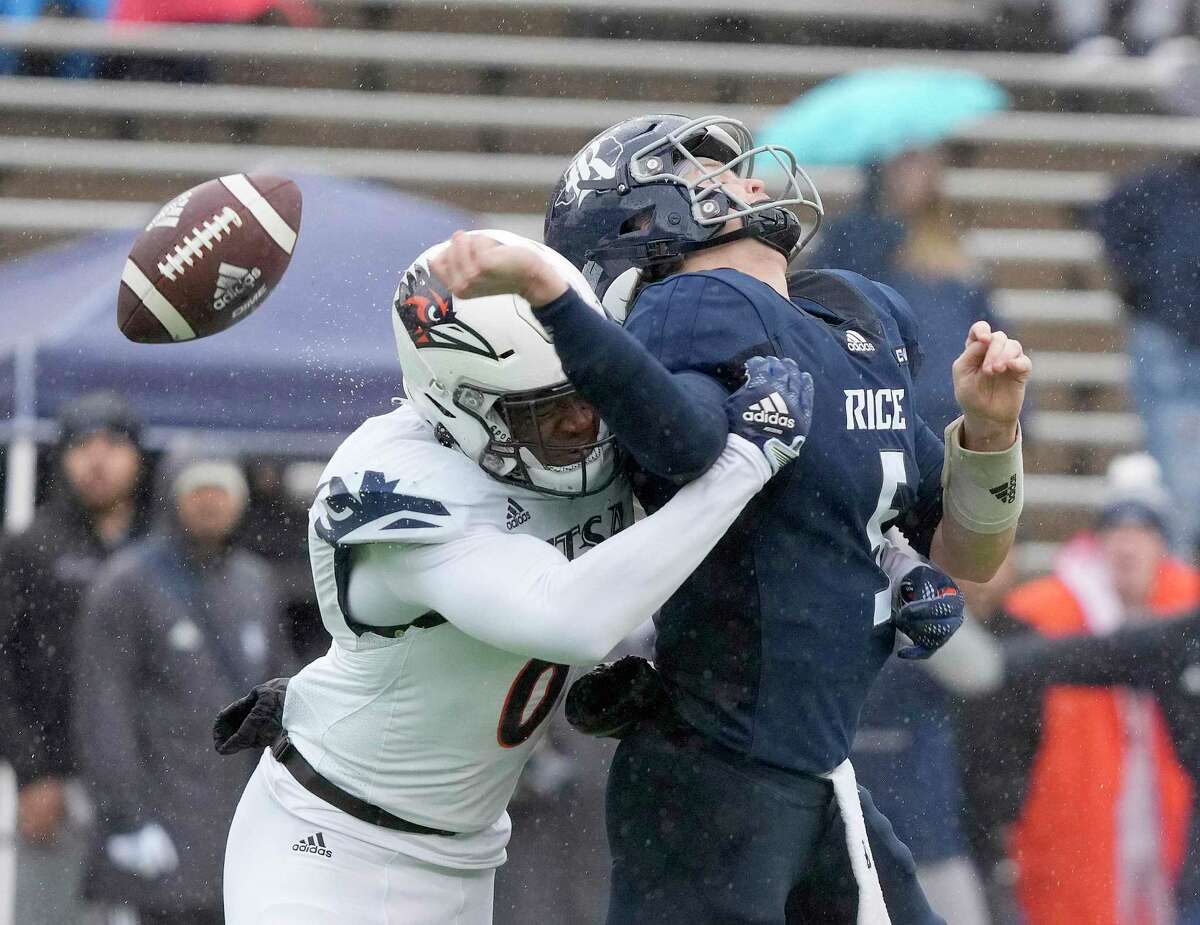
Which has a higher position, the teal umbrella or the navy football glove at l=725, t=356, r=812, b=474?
the navy football glove at l=725, t=356, r=812, b=474

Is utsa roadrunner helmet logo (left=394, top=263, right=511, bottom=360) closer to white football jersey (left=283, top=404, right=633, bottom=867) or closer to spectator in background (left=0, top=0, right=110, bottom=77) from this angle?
white football jersey (left=283, top=404, right=633, bottom=867)

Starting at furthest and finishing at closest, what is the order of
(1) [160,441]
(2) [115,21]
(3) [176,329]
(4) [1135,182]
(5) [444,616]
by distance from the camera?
(2) [115,21] < (4) [1135,182] < (1) [160,441] < (3) [176,329] < (5) [444,616]

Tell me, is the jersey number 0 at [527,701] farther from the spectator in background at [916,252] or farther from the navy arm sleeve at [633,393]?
the spectator in background at [916,252]

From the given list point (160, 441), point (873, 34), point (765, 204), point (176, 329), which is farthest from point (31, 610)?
point (873, 34)

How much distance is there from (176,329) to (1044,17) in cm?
665

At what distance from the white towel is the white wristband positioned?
0.48m

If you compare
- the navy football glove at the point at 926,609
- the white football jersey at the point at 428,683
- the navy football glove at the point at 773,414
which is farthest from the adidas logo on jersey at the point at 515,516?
the navy football glove at the point at 926,609

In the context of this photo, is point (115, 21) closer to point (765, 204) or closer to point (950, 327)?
point (950, 327)

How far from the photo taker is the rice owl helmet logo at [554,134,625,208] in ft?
9.48

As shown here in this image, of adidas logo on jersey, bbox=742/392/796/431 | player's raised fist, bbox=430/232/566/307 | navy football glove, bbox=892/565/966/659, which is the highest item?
player's raised fist, bbox=430/232/566/307

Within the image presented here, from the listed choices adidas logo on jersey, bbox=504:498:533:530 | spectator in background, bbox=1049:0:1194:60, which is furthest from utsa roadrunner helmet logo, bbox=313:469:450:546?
spectator in background, bbox=1049:0:1194:60

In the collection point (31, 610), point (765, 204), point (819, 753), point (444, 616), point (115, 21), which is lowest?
point (31, 610)

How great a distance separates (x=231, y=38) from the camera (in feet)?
28.5

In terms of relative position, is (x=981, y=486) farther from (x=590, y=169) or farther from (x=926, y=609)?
(x=590, y=169)
